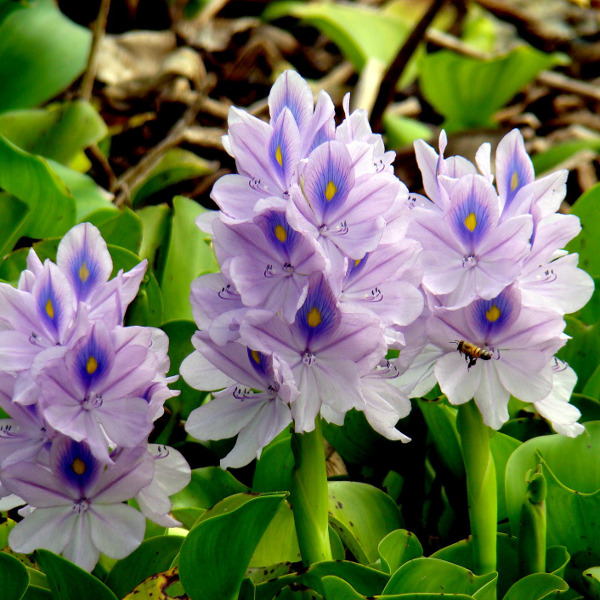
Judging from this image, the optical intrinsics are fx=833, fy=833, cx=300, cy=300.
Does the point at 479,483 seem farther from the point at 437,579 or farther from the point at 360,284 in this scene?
the point at 360,284

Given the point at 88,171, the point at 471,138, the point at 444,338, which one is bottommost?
the point at 88,171

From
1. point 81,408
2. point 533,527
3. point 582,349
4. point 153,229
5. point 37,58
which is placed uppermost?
point 81,408

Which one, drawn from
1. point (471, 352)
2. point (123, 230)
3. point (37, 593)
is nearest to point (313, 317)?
point (471, 352)

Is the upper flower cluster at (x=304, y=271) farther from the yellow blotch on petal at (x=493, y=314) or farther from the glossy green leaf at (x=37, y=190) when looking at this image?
the glossy green leaf at (x=37, y=190)

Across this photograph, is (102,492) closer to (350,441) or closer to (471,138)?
(350,441)

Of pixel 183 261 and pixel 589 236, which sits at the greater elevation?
pixel 589 236

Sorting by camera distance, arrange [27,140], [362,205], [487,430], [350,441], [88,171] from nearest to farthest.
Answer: [362,205] → [487,430] → [350,441] → [27,140] → [88,171]

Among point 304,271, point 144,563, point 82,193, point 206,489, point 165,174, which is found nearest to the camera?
point 304,271

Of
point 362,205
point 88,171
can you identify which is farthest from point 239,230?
point 88,171

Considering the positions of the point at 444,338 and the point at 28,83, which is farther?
the point at 28,83
